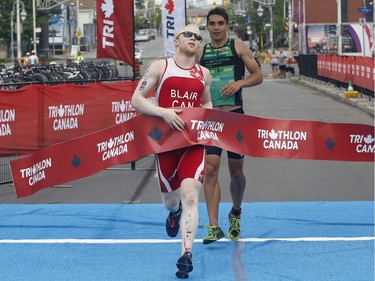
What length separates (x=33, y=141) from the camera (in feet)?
44.8

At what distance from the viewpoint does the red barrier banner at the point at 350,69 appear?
28453 millimetres

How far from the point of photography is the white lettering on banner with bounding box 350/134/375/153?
324 inches

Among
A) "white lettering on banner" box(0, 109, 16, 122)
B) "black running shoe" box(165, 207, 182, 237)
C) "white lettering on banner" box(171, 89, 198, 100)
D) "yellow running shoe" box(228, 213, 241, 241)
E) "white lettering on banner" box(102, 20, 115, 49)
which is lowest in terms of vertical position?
"yellow running shoe" box(228, 213, 241, 241)

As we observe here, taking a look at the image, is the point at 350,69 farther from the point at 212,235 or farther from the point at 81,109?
the point at 212,235

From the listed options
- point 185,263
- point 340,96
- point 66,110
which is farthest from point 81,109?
point 340,96

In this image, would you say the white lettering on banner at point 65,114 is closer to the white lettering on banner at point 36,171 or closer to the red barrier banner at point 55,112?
the red barrier banner at point 55,112

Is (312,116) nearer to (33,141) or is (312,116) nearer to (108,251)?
(33,141)

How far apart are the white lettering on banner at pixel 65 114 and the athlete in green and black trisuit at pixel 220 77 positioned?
633 cm

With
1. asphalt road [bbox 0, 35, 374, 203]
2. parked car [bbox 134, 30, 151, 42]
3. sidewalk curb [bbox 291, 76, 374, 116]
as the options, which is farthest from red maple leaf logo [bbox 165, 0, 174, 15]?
parked car [bbox 134, 30, 151, 42]

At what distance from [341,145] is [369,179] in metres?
4.79

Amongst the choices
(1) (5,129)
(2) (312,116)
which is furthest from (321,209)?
(2) (312,116)

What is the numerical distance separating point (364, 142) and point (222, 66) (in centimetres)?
154

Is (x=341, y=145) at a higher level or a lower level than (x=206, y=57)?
lower

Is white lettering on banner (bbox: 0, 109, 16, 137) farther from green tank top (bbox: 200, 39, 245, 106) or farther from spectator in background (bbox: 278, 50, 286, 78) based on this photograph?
spectator in background (bbox: 278, 50, 286, 78)
